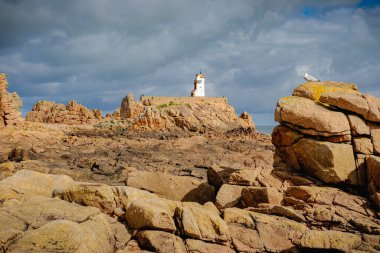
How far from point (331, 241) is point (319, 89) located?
27.4 ft

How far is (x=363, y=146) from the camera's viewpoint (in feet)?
47.8

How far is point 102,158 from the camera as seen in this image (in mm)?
34375

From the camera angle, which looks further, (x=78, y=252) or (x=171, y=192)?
(x=171, y=192)

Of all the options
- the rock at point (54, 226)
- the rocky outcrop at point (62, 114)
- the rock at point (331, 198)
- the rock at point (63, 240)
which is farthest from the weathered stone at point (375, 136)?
the rocky outcrop at point (62, 114)

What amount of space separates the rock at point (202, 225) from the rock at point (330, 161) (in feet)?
18.6

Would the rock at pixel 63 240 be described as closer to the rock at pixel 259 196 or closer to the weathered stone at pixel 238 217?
the weathered stone at pixel 238 217

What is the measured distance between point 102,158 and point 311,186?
78.3 feet

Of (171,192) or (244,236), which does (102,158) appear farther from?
(244,236)

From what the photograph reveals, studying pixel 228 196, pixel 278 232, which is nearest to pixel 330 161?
pixel 228 196

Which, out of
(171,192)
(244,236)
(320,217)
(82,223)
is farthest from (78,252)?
(171,192)

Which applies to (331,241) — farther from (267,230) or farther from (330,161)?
(330,161)

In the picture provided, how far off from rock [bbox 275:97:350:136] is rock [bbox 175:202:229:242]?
632cm

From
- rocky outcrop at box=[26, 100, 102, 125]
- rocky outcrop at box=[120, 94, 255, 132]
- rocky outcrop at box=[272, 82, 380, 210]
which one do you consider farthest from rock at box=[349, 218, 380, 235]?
rocky outcrop at box=[26, 100, 102, 125]

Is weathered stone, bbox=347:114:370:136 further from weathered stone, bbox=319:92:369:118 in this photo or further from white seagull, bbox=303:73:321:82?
white seagull, bbox=303:73:321:82
